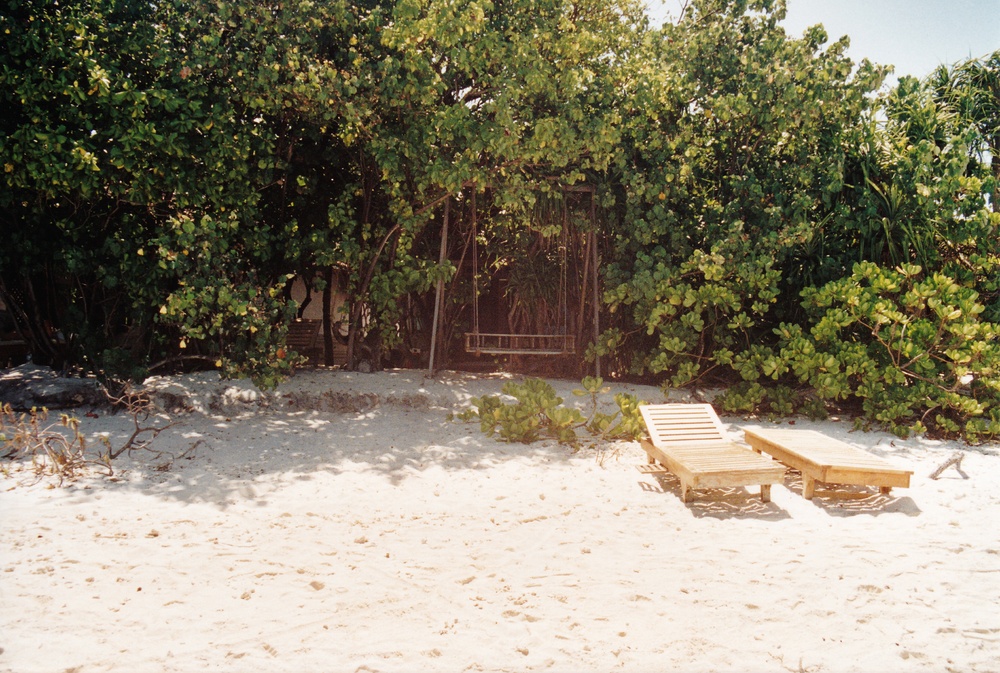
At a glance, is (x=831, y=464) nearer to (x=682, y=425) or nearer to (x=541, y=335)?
(x=682, y=425)

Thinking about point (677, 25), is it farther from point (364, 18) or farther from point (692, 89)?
point (364, 18)

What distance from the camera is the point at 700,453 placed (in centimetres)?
548

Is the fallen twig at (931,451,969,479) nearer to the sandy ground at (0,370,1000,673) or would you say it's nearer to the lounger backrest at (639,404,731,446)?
the sandy ground at (0,370,1000,673)

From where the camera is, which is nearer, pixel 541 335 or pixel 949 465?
pixel 949 465

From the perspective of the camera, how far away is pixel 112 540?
407 centimetres

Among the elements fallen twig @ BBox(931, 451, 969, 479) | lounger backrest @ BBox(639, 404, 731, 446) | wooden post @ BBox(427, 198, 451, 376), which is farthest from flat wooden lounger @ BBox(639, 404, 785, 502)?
wooden post @ BBox(427, 198, 451, 376)

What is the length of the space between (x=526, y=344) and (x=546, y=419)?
135 inches

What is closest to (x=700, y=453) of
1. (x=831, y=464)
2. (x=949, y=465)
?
(x=831, y=464)

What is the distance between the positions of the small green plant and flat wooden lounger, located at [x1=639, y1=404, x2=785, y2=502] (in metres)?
0.64

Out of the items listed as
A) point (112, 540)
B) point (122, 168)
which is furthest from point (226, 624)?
point (122, 168)

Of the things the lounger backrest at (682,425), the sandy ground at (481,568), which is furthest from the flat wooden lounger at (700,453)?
the sandy ground at (481,568)

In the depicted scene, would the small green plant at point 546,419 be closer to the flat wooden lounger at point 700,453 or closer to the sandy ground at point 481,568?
the sandy ground at point 481,568

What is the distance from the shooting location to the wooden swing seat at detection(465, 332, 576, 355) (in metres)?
8.70

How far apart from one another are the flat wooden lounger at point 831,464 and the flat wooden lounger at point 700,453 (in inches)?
9.2
